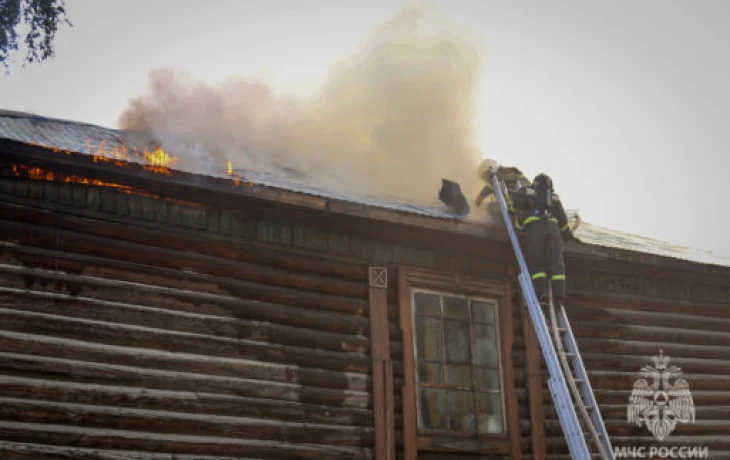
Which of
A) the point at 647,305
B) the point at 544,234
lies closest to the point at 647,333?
the point at 647,305

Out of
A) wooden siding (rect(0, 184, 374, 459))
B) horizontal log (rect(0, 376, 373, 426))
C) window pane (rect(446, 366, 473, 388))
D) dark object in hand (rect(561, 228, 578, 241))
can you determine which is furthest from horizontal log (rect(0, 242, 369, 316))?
dark object in hand (rect(561, 228, 578, 241))

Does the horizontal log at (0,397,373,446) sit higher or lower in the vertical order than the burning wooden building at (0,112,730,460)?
lower

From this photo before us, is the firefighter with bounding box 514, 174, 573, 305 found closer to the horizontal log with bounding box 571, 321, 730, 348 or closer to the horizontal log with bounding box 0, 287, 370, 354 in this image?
the horizontal log with bounding box 571, 321, 730, 348

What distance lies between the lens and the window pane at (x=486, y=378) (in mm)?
9961

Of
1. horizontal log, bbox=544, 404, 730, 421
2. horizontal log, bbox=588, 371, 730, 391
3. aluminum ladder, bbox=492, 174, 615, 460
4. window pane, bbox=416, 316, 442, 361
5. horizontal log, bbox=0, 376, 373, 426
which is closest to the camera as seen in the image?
horizontal log, bbox=0, 376, 373, 426

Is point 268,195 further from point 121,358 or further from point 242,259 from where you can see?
point 121,358

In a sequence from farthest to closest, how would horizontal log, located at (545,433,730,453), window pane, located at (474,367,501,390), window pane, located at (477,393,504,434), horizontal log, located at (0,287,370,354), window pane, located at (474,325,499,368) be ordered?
horizontal log, located at (545,433,730,453)
window pane, located at (474,325,499,368)
window pane, located at (474,367,501,390)
window pane, located at (477,393,504,434)
horizontal log, located at (0,287,370,354)

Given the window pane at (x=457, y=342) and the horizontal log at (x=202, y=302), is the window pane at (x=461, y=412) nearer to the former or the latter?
the window pane at (x=457, y=342)

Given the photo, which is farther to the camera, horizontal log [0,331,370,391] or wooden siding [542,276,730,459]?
wooden siding [542,276,730,459]

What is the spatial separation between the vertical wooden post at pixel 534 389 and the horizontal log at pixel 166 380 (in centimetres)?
225

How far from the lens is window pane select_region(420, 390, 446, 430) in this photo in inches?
372

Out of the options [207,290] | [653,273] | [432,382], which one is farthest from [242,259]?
[653,273]

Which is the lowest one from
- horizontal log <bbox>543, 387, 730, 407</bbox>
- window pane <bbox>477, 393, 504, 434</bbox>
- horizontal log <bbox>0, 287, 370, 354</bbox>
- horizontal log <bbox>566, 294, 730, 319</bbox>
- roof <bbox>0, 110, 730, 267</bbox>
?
window pane <bbox>477, 393, 504, 434</bbox>

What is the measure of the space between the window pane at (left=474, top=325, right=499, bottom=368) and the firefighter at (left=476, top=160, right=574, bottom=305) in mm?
973
